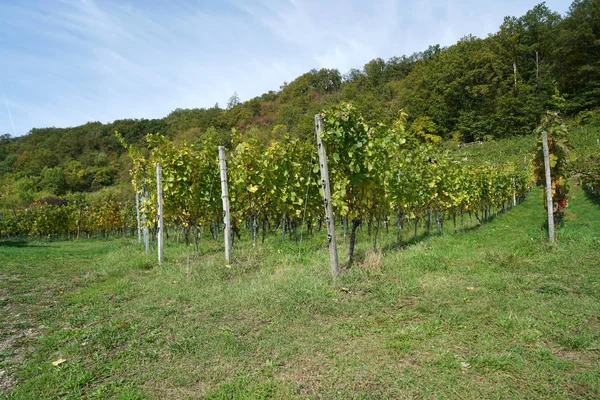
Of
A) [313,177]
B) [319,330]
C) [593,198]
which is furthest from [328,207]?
[593,198]

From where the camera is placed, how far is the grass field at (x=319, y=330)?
9.00 ft

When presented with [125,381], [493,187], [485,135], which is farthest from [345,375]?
[485,135]

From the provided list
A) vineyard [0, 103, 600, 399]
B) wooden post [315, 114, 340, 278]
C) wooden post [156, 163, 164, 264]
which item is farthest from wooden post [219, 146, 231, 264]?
wooden post [315, 114, 340, 278]

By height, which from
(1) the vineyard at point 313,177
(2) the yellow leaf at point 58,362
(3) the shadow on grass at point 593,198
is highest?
(1) the vineyard at point 313,177

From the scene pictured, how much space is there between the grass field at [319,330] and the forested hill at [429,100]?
95.9 ft

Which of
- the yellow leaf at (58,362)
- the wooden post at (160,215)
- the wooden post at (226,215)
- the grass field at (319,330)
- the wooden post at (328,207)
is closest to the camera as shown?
the grass field at (319,330)

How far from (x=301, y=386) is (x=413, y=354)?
3.51 feet

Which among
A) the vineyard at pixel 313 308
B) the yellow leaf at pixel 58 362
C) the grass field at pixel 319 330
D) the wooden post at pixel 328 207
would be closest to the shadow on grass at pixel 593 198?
the vineyard at pixel 313 308

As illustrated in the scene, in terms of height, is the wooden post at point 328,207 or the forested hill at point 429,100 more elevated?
the forested hill at point 429,100

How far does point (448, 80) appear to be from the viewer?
4928cm

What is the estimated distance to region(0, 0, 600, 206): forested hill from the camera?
41.3 meters

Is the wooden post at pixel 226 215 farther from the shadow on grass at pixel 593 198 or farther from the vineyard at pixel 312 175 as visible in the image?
the shadow on grass at pixel 593 198

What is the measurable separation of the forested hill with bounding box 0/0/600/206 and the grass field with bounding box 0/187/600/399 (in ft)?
95.9

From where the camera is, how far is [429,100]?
50.4m
